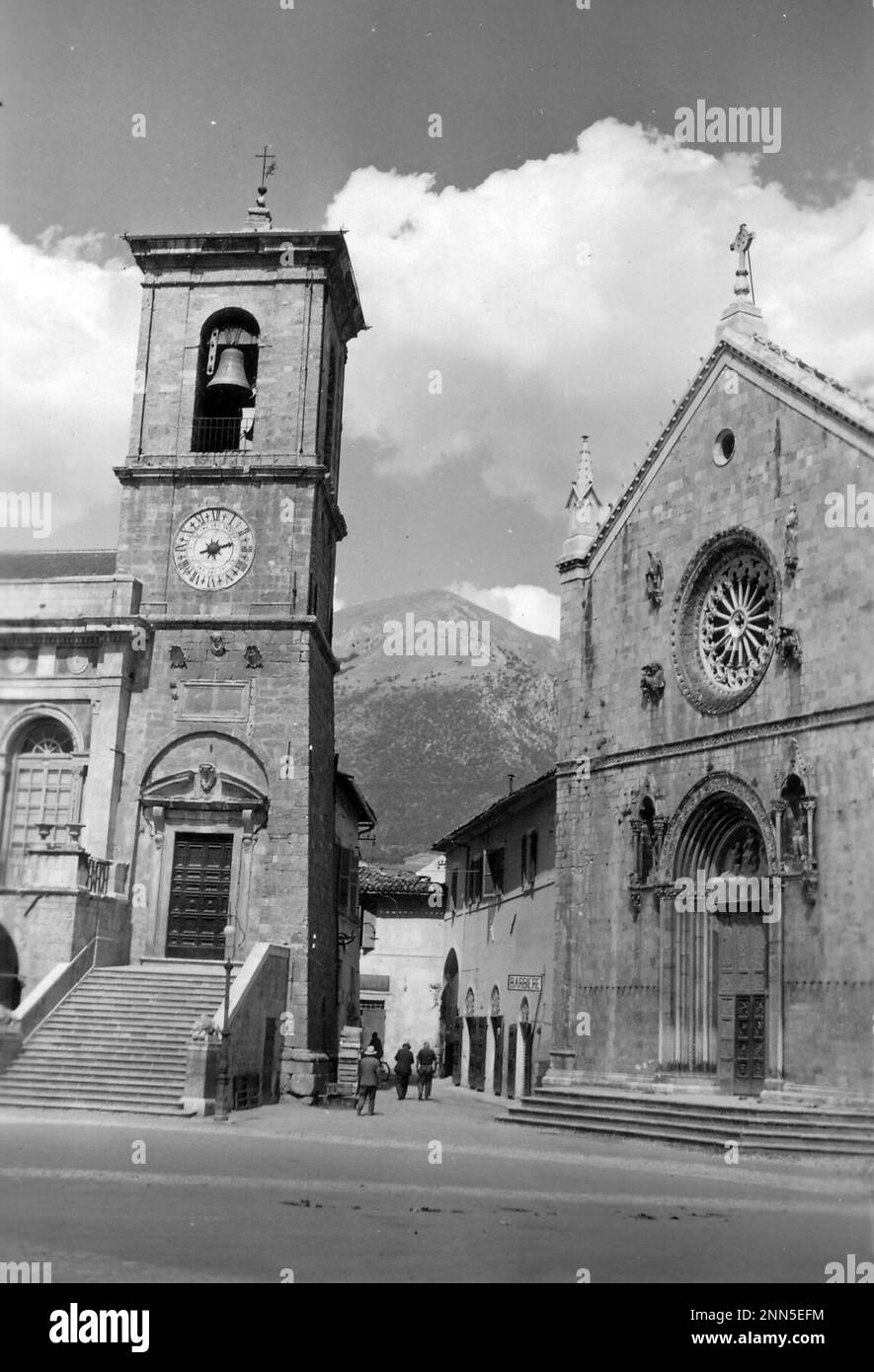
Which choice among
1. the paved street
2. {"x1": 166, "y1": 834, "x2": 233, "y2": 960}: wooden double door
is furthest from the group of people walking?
{"x1": 166, "y1": 834, "x2": 233, "y2": 960}: wooden double door

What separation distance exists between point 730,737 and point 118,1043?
11.9 meters

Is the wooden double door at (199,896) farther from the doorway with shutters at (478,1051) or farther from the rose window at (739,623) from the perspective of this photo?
the doorway with shutters at (478,1051)

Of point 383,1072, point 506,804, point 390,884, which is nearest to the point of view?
point 506,804

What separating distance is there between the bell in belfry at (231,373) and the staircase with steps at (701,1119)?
54.3 feet

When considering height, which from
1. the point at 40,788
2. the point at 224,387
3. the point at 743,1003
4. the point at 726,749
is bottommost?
the point at 743,1003

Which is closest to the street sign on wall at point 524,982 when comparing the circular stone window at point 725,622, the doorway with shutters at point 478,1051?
the doorway with shutters at point 478,1051

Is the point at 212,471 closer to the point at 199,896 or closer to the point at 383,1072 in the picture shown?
the point at 199,896

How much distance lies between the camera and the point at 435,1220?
1280 cm

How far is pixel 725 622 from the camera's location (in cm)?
2655

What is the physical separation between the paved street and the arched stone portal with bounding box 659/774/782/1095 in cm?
304

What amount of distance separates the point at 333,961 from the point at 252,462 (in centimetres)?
1205

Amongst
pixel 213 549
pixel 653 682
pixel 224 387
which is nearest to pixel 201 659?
pixel 213 549

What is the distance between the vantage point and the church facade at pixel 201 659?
1144 inches
